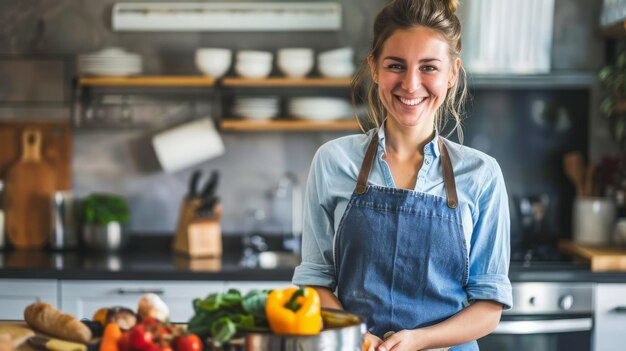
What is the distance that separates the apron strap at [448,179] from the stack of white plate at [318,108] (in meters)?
2.03

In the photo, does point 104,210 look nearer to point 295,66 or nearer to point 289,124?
point 289,124

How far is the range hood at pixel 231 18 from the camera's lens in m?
4.20

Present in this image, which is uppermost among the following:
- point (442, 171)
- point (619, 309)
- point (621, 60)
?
point (621, 60)

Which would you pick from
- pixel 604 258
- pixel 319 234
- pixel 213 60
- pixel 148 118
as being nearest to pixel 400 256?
pixel 319 234

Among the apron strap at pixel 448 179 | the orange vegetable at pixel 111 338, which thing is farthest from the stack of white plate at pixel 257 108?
the orange vegetable at pixel 111 338

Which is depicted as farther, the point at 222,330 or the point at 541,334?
the point at 541,334

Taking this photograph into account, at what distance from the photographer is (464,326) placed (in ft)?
6.47

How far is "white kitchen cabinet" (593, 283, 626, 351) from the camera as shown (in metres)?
3.56

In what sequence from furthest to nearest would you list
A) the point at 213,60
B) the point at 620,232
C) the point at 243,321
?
the point at 213,60
the point at 620,232
the point at 243,321

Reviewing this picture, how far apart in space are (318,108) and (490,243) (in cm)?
214

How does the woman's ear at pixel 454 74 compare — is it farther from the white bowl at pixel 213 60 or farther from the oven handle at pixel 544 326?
the white bowl at pixel 213 60

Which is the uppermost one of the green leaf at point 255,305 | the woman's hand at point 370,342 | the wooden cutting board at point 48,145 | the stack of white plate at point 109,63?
the stack of white plate at point 109,63

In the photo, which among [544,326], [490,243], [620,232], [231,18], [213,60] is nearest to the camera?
[490,243]

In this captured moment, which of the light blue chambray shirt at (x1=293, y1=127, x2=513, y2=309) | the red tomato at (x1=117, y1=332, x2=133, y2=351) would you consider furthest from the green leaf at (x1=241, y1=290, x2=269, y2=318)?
the light blue chambray shirt at (x1=293, y1=127, x2=513, y2=309)
